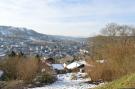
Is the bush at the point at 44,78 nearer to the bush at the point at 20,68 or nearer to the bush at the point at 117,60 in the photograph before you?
the bush at the point at 20,68

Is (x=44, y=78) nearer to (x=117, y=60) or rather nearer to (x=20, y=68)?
(x=20, y=68)

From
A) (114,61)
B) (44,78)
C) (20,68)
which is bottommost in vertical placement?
(44,78)

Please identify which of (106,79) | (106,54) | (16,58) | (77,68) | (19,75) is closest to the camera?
(106,54)

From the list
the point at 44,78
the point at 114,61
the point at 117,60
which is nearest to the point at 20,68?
the point at 44,78

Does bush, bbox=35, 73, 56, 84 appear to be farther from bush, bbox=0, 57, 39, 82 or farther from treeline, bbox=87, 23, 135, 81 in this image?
treeline, bbox=87, 23, 135, 81

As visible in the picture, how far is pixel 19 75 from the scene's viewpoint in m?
42.2

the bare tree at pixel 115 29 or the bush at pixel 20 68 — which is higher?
the bare tree at pixel 115 29

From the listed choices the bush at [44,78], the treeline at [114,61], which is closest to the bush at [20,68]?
the bush at [44,78]

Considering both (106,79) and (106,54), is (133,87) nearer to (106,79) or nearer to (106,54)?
(106,54)

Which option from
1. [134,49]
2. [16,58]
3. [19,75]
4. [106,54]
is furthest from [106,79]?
[16,58]

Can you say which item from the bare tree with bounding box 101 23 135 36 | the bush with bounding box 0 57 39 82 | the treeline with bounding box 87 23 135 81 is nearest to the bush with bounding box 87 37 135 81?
the treeline with bounding box 87 23 135 81

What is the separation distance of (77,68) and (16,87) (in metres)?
37.5

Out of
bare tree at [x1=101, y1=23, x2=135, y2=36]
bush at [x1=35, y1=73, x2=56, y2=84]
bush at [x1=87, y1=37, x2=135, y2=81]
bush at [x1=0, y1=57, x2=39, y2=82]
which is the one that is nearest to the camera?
bush at [x1=87, y1=37, x2=135, y2=81]

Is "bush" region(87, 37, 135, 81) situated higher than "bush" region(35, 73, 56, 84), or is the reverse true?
"bush" region(87, 37, 135, 81)
